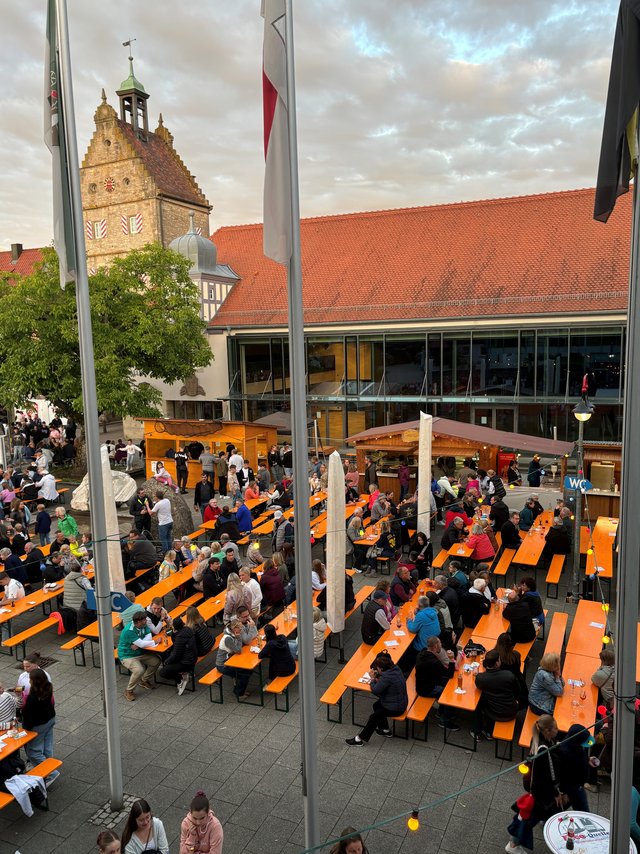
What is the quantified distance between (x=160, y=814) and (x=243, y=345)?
26.0m

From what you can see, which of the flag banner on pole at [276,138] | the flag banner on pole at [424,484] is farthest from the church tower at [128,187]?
the flag banner on pole at [276,138]

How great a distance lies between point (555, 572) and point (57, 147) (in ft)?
37.5

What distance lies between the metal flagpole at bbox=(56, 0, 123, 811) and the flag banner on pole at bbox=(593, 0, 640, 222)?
195 inches

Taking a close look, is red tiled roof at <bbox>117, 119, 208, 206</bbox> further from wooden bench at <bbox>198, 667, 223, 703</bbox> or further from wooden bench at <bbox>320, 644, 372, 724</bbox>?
wooden bench at <bbox>320, 644, 372, 724</bbox>

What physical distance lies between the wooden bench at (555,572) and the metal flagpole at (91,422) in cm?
879

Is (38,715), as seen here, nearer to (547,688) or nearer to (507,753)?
(507,753)

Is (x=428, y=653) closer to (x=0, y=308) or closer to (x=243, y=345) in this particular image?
(x=0, y=308)

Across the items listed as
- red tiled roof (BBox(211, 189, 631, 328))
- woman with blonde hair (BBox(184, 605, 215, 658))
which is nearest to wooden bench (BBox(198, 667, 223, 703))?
woman with blonde hair (BBox(184, 605, 215, 658))

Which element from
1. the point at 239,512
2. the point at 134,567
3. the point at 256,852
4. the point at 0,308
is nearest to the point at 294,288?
the point at 256,852

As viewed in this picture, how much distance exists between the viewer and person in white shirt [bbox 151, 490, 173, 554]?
51.5ft

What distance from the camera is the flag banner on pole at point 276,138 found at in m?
4.79

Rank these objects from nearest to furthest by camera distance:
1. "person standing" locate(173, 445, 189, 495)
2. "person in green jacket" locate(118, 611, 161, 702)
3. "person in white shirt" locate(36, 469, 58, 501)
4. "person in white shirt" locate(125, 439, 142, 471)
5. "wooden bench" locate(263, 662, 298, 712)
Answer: "wooden bench" locate(263, 662, 298, 712) < "person in green jacket" locate(118, 611, 161, 702) < "person in white shirt" locate(36, 469, 58, 501) < "person standing" locate(173, 445, 189, 495) < "person in white shirt" locate(125, 439, 142, 471)

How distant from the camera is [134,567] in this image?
44.9 ft

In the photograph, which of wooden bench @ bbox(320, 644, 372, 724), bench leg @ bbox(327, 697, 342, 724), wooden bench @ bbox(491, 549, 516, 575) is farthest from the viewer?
wooden bench @ bbox(491, 549, 516, 575)
